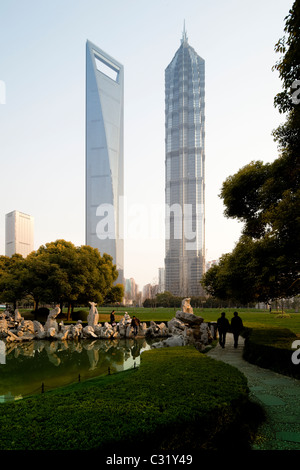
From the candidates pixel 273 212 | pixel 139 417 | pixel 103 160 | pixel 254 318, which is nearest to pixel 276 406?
pixel 139 417

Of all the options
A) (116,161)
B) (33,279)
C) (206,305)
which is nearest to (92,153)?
(116,161)

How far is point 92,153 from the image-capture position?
171 meters

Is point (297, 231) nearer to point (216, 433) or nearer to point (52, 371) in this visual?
point (216, 433)

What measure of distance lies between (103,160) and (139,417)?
6779 inches

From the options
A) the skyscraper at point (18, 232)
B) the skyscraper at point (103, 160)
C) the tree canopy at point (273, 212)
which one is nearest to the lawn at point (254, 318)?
the tree canopy at point (273, 212)

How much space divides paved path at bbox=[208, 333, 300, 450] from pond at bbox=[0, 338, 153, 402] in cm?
401

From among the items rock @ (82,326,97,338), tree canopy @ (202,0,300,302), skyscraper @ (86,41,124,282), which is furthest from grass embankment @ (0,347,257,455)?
skyscraper @ (86,41,124,282)

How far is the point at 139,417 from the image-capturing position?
131 inches

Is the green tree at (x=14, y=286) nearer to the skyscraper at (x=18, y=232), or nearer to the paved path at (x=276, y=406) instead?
the paved path at (x=276, y=406)

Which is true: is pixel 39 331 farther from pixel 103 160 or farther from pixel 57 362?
pixel 103 160

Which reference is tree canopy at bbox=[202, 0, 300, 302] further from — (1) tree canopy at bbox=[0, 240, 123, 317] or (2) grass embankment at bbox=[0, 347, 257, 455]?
(1) tree canopy at bbox=[0, 240, 123, 317]

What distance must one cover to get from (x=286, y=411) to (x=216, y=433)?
1972 mm

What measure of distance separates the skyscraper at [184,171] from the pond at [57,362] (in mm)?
100444
